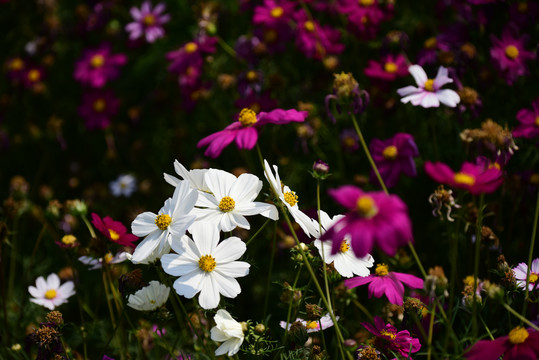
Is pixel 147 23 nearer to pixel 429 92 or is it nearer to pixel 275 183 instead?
pixel 429 92

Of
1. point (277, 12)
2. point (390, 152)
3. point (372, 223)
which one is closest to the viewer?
point (372, 223)

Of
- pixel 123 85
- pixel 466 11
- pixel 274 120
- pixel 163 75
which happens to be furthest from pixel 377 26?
pixel 123 85

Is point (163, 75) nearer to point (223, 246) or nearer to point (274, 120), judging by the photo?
point (274, 120)

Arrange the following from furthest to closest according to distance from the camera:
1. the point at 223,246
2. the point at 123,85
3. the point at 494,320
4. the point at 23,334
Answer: the point at 123,85 < the point at 23,334 < the point at 494,320 < the point at 223,246

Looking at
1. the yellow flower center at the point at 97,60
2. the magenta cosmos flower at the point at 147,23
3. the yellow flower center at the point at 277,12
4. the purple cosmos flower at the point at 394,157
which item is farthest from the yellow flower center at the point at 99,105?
the purple cosmos flower at the point at 394,157

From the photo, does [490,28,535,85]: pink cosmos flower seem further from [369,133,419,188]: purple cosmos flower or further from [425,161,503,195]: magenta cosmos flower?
[425,161,503,195]: magenta cosmos flower

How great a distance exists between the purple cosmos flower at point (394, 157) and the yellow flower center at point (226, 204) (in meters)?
0.45

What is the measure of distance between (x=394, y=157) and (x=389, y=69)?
0.39m

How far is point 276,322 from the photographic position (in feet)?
5.28

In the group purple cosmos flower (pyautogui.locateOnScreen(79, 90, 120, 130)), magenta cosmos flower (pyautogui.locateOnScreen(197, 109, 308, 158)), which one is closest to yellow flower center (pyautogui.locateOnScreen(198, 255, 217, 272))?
magenta cosmos flower (pyautogui.locateOnScreen(197, 109, 308, 158))

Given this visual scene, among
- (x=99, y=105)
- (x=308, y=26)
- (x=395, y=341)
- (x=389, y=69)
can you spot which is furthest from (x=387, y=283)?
(x=99, y=105)

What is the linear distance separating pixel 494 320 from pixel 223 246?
2.38 ft

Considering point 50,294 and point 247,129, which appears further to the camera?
point 50,294

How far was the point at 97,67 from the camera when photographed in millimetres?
2250
